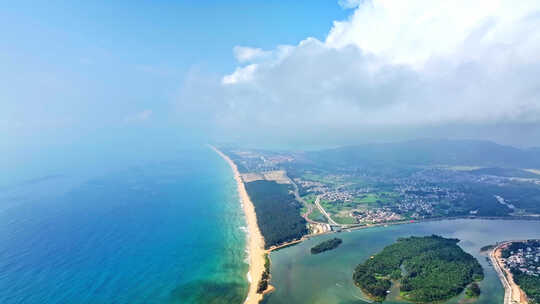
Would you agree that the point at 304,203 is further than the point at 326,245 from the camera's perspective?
Yes

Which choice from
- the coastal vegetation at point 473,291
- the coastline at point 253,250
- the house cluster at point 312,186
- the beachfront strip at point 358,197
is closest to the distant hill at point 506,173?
the beachfront strip at point 358,197

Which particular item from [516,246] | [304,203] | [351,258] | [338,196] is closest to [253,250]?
[351,258]

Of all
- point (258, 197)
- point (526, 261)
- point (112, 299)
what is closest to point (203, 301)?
point (112, 299)

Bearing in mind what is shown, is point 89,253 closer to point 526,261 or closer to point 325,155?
point 526,261

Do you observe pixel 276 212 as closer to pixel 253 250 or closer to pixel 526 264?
pixel 253 250

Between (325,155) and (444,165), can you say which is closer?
(444,165)
